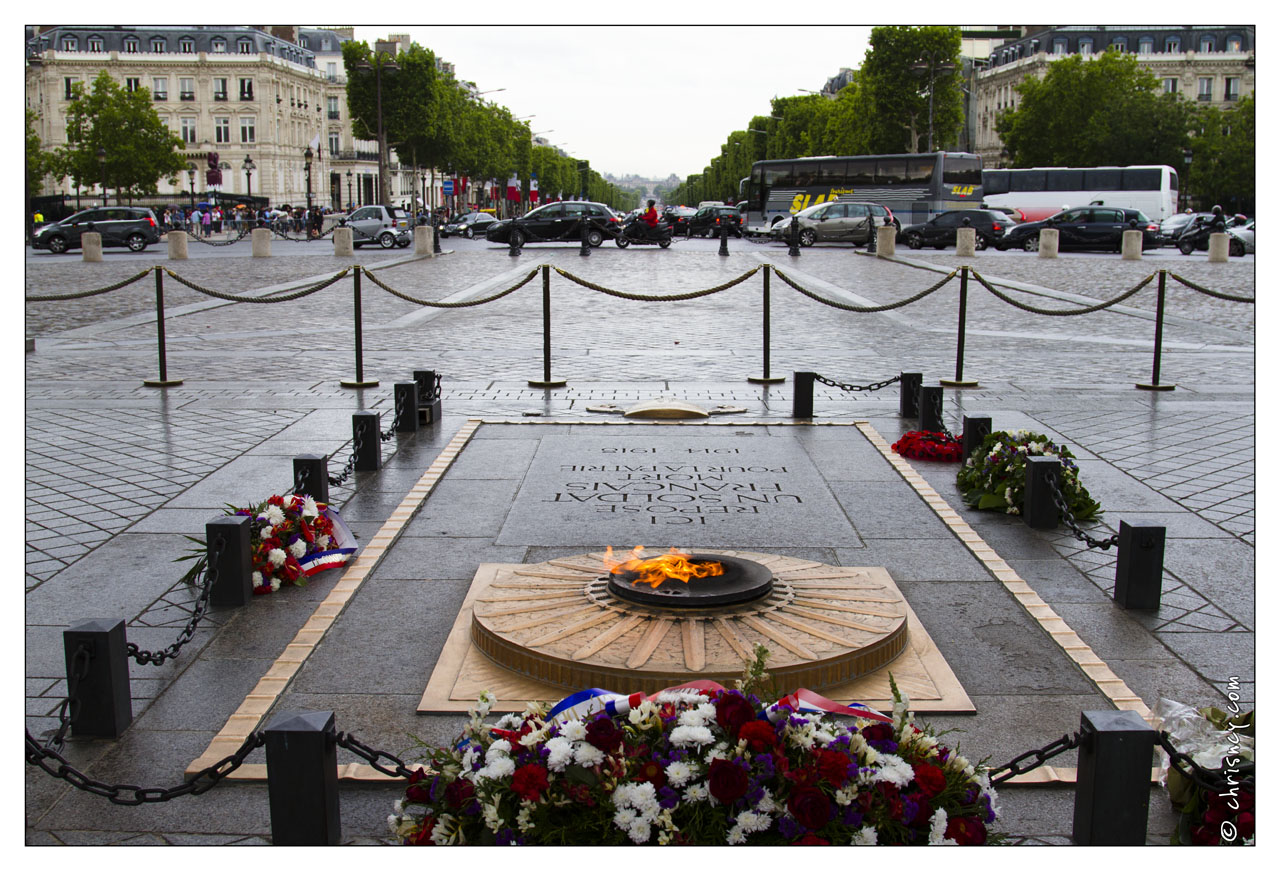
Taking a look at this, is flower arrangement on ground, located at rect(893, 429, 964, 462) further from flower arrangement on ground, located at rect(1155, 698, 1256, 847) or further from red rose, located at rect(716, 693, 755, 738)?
red rose, located at rect(716, 693, 755, 738)

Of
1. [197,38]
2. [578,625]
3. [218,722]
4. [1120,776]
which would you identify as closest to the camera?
[1120,776]

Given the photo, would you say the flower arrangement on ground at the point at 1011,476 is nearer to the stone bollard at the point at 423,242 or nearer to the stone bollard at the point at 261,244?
the stone bollard at the point at 423,242

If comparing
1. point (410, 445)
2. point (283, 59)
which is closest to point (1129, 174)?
point (410, 445)

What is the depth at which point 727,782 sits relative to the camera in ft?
9.04

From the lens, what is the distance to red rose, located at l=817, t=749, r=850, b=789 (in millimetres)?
2785

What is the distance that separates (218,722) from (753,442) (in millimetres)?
5090

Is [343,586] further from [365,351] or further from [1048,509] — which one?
[365,351]

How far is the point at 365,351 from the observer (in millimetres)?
13680

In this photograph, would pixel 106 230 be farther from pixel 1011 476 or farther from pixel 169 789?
pixel 169 789

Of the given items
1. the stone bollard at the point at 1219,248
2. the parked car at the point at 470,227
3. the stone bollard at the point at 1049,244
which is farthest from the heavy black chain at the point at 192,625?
the parked car at the point at 470,227

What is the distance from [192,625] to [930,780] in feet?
9.52

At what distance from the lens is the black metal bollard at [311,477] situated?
21.0 ft

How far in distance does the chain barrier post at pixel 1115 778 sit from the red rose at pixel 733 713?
0.85 m

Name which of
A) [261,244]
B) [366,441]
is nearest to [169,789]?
[366,441]
